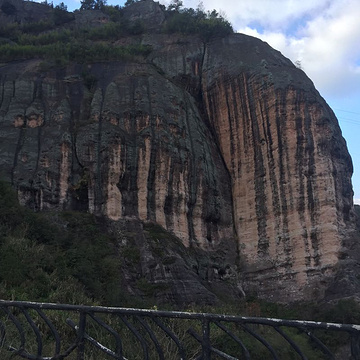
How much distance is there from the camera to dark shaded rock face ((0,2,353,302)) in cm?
2766

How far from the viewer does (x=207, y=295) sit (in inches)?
922

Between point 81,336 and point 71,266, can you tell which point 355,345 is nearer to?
point 81,336

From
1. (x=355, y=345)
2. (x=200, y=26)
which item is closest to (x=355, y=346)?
(x=355, y=345)

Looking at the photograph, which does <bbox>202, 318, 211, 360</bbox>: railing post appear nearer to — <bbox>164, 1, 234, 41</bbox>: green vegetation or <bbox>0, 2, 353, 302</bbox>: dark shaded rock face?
<bbox>0, 2, 353, 302</bbox>: dark shaded rock face

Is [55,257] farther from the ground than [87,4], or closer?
closer

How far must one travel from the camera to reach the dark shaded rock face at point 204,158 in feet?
90.7

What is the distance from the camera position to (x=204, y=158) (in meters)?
31.3

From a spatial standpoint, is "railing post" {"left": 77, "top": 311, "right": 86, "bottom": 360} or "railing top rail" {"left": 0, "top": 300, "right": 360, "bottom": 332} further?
"railing post" {"left": 77, "top": 311, "right": 86, "bottom": 360}

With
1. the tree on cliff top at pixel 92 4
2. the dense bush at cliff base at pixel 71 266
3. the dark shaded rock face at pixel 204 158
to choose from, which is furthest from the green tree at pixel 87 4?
the dense bush at cliff base at pixel 71 266

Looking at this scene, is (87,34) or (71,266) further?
(87,34)

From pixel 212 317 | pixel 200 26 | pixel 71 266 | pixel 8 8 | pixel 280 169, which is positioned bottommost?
pixel 212 317

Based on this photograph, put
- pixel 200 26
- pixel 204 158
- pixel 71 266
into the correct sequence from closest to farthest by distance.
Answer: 1. pixel 71 266
2. pixel 204 158
3. pixel 200 26

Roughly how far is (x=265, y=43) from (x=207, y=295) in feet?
71.8

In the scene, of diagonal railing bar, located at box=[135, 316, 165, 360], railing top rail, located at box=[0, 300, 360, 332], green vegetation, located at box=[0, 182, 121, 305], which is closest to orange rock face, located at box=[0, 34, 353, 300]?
green vegetation, located at box=[0, 182, 121, 305]
